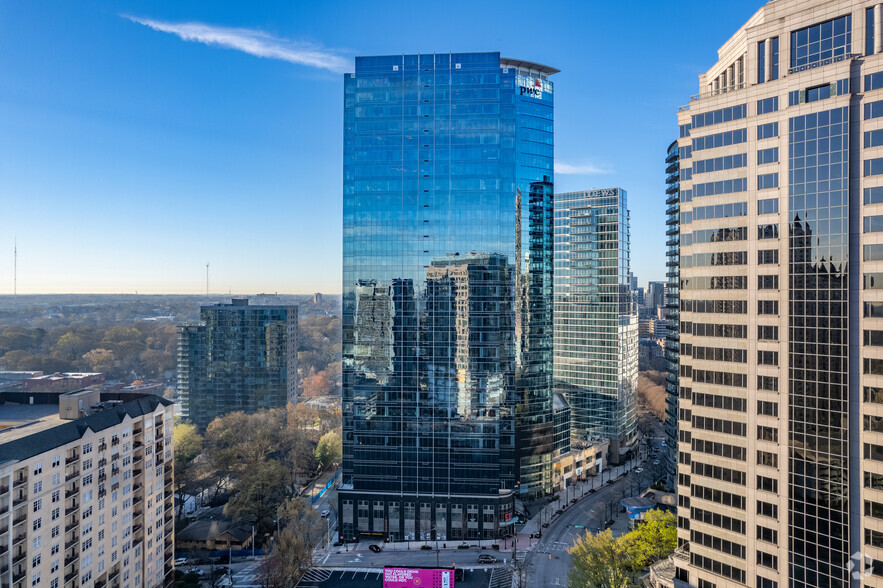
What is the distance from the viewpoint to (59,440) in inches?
1993

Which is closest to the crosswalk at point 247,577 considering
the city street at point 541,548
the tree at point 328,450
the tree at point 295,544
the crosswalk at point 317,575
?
the tree at point 295,544

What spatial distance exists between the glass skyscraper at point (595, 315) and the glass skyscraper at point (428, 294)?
131ft

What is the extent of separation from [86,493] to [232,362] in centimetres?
9442

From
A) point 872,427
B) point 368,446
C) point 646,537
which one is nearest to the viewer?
point 872,427

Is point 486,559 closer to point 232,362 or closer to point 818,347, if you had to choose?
point 818,347

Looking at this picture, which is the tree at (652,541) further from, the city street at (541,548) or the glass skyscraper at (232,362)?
the glass skyscraper at (232,362)

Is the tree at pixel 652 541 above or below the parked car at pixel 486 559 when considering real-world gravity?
above

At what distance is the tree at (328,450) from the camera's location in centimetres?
11325

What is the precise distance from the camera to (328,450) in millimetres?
113875

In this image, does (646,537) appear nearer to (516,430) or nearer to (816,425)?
(816,425)

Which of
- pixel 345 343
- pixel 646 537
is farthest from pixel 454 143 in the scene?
pixel 646 537

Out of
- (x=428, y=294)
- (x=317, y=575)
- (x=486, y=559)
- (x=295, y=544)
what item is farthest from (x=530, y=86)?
(x=317, y=575)

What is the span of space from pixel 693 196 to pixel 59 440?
69216 millimetres

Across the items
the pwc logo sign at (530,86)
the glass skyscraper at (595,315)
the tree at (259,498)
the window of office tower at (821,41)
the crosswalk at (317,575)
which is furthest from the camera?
the glass skyscraper at (595,315)
